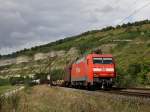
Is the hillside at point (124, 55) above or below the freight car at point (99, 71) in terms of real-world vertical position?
above

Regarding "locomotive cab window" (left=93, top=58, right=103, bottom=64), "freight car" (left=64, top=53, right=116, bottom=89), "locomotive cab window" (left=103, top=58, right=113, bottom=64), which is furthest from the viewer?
"locomotive cab window" (left=103, top=58, right=113, bottom=64)

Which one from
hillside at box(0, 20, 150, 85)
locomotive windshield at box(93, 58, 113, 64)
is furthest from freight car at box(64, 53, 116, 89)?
hillside at box(0, 20, 150, 85)

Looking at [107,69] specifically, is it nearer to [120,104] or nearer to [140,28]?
[120,104]

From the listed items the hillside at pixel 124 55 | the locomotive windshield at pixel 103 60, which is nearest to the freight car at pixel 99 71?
the locomotive windshield at pixel 103 60

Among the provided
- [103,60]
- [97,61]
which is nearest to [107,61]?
[103,60]

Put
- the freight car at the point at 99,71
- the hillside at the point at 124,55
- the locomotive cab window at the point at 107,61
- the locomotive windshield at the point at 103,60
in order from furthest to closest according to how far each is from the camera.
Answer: the hillside at the point at 124,55
the locomotive cab window at the point at 107,61
the locomotive windshield at the point at 103,60
the freight car at the point at 99,71

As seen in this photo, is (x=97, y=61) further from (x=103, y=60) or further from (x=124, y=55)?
(x=124, y=55)

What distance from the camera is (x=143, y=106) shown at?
19.6 m

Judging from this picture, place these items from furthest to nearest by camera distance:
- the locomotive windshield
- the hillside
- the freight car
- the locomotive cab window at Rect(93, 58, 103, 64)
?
the hillside → the locomotive windshield → the locomotive cab window at Rect(93, 58, 103, 64) → the freight car

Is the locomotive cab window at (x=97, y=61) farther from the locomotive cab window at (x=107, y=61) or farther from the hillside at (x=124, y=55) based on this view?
the hillside at (x=124, y=55)

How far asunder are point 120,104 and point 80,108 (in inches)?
121

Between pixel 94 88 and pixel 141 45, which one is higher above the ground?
pixel 141 45

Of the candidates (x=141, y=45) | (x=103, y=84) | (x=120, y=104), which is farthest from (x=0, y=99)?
(x=141, y=45)

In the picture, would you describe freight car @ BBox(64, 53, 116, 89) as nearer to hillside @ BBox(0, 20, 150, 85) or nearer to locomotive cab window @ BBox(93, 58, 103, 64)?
locomotive cab window @ BBox(93, 58, 103, 64)
